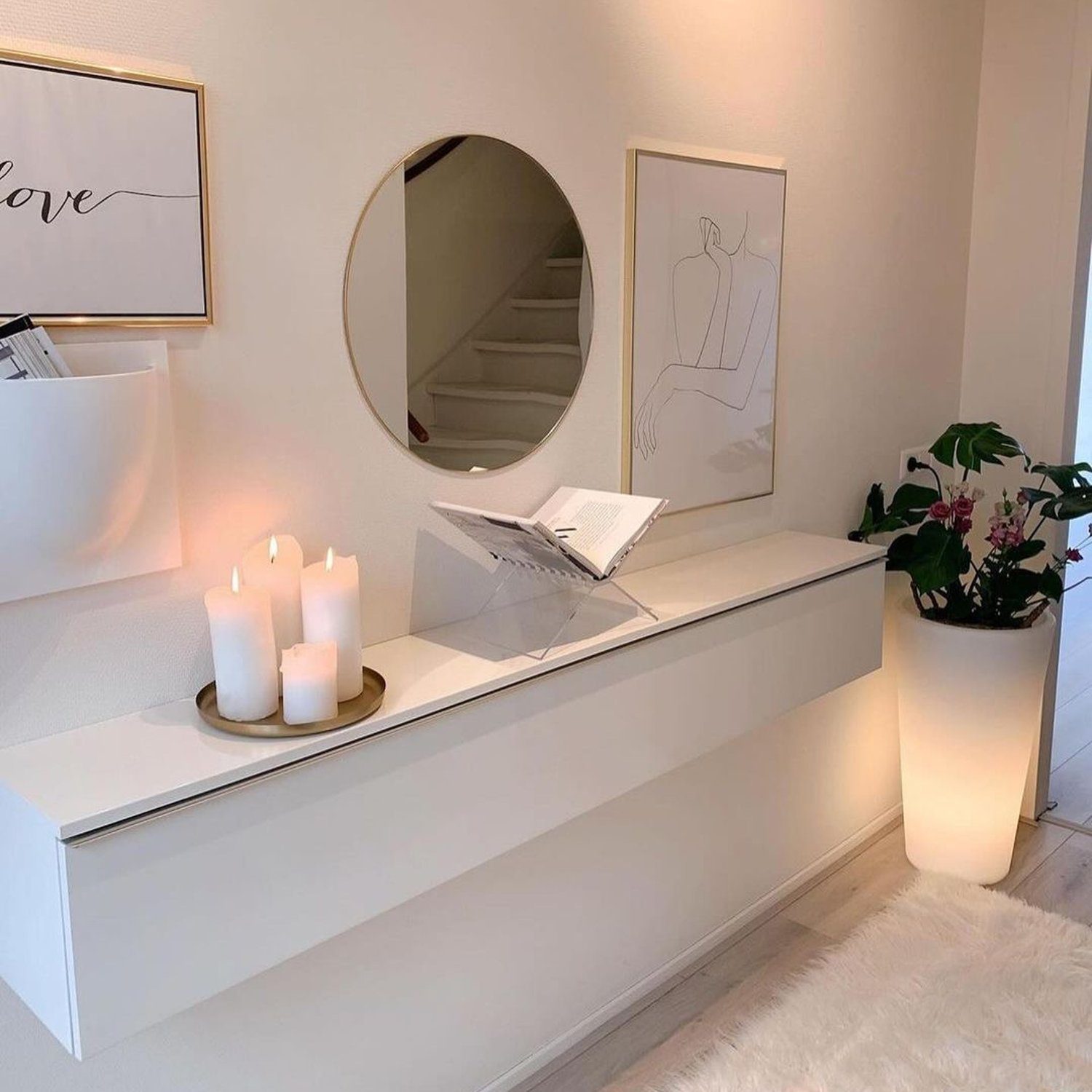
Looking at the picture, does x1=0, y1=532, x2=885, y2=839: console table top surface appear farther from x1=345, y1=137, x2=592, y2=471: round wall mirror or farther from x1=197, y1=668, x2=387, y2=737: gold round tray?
x1=345, y1=137, x2=592, y2=471: round wall mirror

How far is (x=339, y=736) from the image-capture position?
1.41 m

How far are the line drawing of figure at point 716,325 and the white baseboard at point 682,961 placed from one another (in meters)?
1.07

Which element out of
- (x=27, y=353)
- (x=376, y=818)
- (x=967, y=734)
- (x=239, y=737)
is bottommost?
(x=967, y=734)

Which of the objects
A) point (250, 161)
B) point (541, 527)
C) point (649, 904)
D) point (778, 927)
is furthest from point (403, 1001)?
point (250, 161)

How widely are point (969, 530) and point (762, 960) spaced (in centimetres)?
107

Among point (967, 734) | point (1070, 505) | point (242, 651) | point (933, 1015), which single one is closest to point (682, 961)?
point (933, 1015)

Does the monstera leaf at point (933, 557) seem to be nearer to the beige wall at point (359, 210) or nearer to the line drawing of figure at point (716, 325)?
the beige wall at point (359, 210)

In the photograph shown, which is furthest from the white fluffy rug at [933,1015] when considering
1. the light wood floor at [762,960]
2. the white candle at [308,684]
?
the white candle at [308,684]

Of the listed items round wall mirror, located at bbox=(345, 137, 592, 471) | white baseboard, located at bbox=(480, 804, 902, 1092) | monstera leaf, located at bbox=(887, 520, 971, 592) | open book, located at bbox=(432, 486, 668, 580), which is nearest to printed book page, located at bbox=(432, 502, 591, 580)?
open book, located at bbox=(432, 486, 668, 580)

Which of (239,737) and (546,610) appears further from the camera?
(546,610)

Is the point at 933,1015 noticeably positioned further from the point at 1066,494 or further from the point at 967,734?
the point at 1066,494

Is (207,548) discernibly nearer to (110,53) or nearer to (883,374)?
(110,53)

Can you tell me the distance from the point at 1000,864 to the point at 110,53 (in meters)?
2.50

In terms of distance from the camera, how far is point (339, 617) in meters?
1.47
